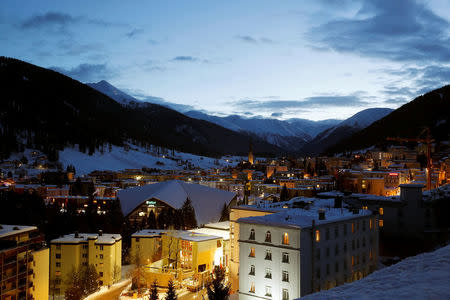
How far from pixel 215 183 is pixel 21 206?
5845 centimetres

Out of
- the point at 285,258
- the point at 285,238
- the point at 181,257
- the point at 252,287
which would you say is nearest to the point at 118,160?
the point at 181,257

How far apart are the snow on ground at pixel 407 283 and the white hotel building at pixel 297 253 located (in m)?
17.7

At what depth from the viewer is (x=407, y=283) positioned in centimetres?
559

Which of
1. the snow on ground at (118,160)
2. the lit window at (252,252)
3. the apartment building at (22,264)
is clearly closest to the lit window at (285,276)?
the lit window at (252,252)

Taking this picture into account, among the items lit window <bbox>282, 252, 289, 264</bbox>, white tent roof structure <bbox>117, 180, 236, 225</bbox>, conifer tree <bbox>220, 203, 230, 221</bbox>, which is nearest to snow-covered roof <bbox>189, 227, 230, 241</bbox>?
lit window <bbox>282, 252, 289, 264</bbox>

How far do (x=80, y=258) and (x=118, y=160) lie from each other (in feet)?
413

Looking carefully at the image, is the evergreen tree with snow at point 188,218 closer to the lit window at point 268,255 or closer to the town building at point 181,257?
the town building at point 181,257

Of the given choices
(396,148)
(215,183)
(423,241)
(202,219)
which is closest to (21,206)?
(202,219)

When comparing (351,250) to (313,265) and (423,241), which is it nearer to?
(313,265)

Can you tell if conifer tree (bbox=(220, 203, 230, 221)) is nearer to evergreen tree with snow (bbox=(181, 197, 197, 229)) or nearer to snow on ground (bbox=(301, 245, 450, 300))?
evergreen tree with snow (bbox=(181, 197, 197, 229))

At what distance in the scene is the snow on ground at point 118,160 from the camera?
140m

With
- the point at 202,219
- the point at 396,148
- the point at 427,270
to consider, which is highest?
the point at 396,148

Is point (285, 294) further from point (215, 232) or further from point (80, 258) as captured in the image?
point (80, 258)

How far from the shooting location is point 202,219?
6266 cm
